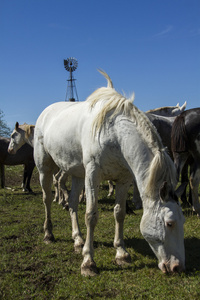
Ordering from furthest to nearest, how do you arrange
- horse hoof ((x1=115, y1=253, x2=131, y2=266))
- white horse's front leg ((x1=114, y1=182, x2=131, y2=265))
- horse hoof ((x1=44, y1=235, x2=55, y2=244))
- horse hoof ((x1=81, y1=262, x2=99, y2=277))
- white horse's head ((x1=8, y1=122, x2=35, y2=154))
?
1. white horse's head ((x1=8, y1=122, x2=35, y2=154))
2. horse hoof ((x1=44, y1=235, x2=55, y2=244))
3. white horse's front leg ((x1=114, y1=182, x2=131, y2=265))
4. horse hoof ((x1=115, y1=253, x2=131, y2=266))
5. horse hoof ((x1=81, y1=262, x2=99, y2=277))

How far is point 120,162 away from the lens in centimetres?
341

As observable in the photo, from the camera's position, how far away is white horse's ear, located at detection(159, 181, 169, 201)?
2.84 metres

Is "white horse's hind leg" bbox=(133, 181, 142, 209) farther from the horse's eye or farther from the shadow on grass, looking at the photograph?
the horse's eye

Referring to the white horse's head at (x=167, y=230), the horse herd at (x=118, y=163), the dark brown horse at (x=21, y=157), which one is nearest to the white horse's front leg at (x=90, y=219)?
the horse herd at (x=118, y=163)

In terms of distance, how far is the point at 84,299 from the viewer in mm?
2828

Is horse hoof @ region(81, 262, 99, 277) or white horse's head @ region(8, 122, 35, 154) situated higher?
white horse's head @ region(8, 122, 35, 154)

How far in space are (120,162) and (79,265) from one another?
151 cm

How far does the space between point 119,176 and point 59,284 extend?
4.87ft

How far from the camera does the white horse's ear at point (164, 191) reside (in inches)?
112

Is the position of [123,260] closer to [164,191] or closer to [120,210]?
[120,210]

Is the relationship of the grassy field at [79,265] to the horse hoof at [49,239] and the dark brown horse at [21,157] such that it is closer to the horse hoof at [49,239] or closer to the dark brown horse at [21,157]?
the horse hoof at [49,239]

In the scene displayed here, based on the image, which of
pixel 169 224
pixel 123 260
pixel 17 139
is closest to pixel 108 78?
pixel 169 224

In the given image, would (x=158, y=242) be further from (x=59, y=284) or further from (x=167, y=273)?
(x=59, y=284)

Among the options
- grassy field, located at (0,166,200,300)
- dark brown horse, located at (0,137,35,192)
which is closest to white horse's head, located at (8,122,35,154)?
dark brown horse, located at (0,137,35,192)
